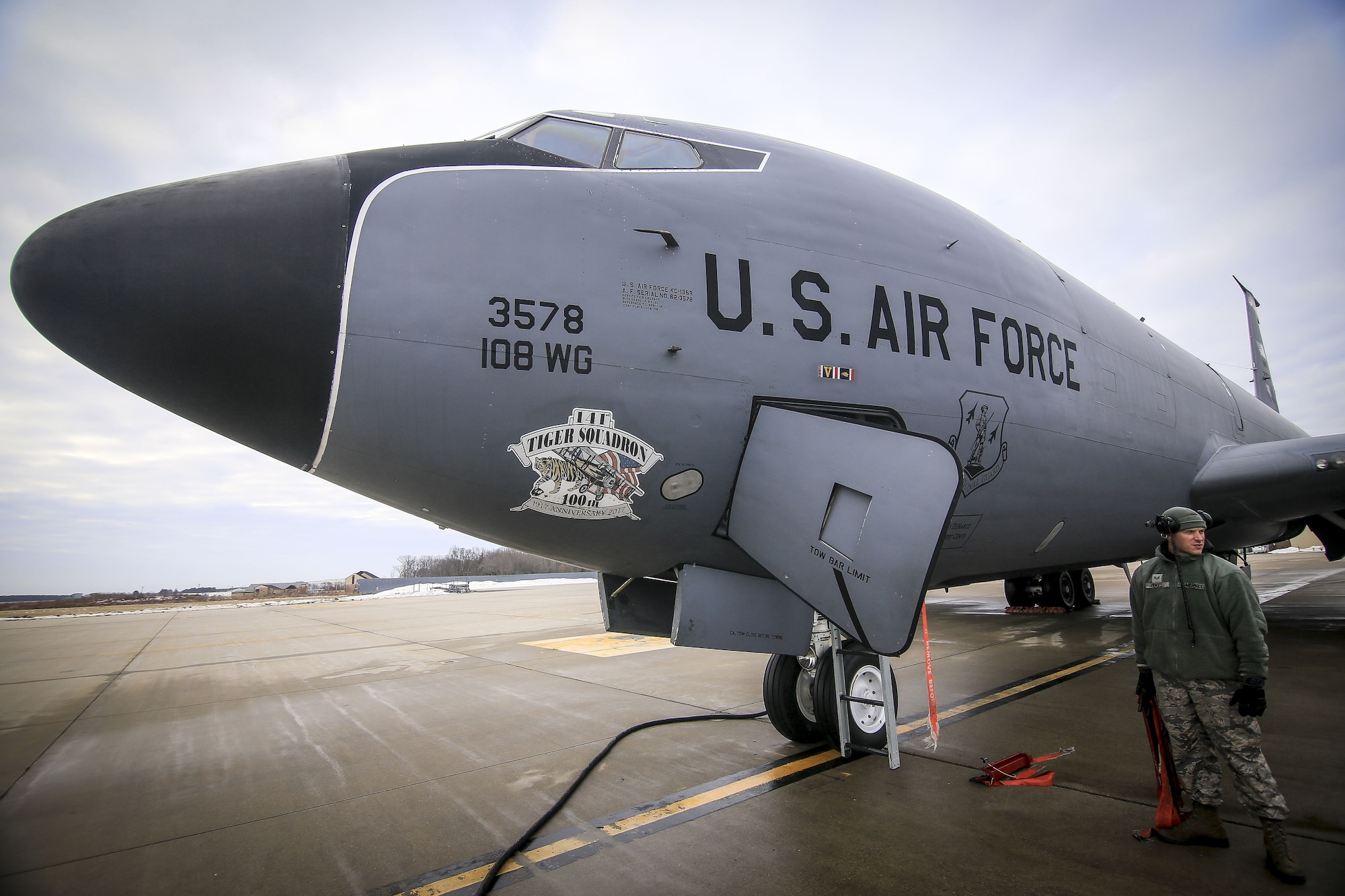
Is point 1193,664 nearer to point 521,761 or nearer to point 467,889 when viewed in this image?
point 467,889

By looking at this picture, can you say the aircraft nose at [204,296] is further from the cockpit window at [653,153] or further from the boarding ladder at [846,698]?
the boarding ladder at [846,698]

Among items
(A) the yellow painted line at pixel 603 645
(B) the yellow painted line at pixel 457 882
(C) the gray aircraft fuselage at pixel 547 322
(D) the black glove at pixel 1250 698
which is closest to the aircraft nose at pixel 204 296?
(C) the gray aircraft fuselage at pixel 547 322

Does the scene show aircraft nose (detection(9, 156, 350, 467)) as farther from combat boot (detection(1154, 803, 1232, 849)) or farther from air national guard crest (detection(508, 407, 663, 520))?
combat boot (detection(1154, 803, 1232, 849))

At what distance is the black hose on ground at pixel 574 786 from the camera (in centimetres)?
320

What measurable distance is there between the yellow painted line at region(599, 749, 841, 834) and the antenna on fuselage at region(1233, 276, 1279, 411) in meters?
17.8

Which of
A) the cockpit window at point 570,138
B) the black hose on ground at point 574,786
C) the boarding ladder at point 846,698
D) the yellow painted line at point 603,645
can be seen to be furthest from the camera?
the yellow painted line at point 603,645

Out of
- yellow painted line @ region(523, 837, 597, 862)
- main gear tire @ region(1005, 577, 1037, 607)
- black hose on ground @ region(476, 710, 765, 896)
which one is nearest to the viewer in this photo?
black hose on ground @ region(476, 710, 765, 896)

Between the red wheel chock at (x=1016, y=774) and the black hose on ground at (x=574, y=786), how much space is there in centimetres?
221

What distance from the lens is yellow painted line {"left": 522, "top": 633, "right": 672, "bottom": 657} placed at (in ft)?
35.5

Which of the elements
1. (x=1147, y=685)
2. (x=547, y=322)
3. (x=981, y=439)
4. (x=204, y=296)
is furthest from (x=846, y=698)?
(x=204, y=296)

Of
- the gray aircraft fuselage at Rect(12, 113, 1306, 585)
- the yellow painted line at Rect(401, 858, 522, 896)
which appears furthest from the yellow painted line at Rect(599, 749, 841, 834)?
the gray aircraft fuselage at Rect(12, 113, 1306, 585)

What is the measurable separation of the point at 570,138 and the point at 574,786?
13.4 ft

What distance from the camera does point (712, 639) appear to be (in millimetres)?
3986

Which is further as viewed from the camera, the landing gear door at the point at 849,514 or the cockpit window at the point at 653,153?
the cockpit window at the point at 653,153
